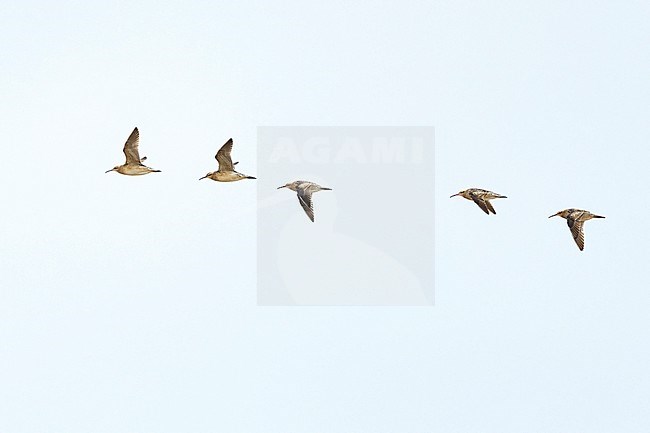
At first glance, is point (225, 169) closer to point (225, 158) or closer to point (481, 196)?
point (225, 158)

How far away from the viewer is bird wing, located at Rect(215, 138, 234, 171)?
43.3m

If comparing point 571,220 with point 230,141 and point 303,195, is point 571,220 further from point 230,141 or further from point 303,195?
point 230,141

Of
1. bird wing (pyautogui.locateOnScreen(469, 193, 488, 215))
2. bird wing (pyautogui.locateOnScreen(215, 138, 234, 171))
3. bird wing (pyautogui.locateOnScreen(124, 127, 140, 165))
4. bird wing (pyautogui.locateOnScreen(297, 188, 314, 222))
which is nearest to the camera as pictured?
bird wing (pyautogui.locateOnScreen(297, 188, 314, 222))

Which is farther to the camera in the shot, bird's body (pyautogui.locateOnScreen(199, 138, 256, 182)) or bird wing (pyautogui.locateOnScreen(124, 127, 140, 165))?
bird's body (pyautogui.locateOnScreen(199, 138, 256, 182))

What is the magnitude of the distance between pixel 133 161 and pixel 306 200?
7.22m

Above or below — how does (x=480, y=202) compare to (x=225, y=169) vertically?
below

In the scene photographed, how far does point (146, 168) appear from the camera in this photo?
4259 centimetres

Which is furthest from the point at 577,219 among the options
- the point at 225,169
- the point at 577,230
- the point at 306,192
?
the point at 225,169

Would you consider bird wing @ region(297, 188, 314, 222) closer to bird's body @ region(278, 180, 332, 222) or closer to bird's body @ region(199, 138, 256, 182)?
bird's body @ region(278, 180, 332, 222)

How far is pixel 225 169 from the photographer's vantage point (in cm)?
4406

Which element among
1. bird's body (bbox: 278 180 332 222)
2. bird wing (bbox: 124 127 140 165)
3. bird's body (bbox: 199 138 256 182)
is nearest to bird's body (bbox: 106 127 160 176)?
bird wing (bbox: 124 127 140 165)

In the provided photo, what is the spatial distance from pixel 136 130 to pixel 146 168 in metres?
1.58

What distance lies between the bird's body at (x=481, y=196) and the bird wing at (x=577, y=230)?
3.20 m

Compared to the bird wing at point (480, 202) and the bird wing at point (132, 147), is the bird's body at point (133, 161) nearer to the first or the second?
the bird wing at point (132, 147)
